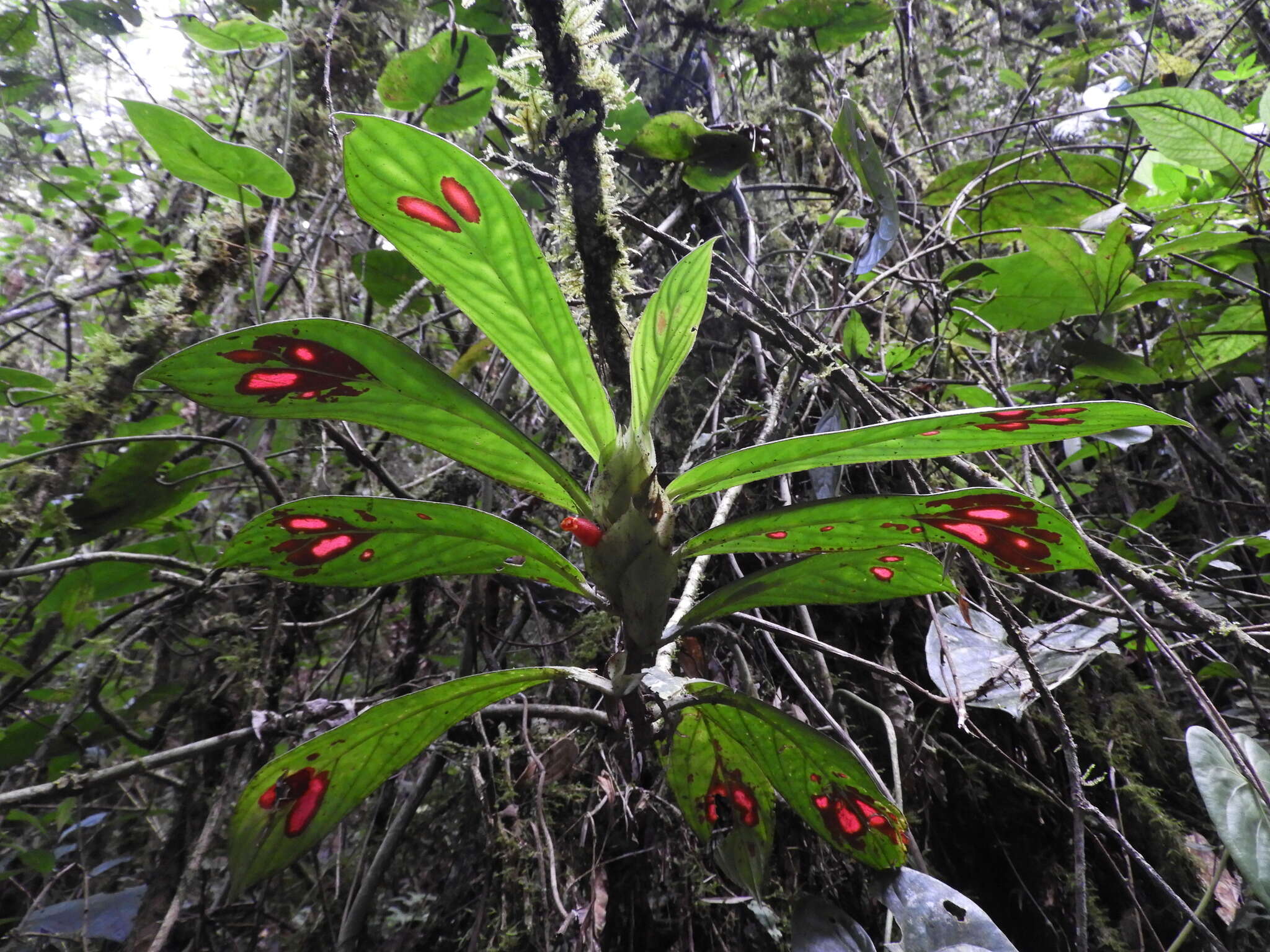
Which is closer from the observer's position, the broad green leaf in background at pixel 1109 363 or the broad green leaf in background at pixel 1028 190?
the broad green leaf in background at pixel 1109 363

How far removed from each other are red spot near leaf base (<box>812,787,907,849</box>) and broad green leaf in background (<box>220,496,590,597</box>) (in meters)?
0.34

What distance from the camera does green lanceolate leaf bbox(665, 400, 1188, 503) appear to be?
0.48 meters

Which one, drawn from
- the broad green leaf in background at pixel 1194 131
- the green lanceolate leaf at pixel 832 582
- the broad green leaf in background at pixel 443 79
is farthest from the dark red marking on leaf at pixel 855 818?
the broad green leaf in background at pixel 1194 131

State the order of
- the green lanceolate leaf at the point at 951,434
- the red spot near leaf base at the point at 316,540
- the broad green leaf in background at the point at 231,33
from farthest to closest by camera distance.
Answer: the broad green leaf in background at the point at 231,33 < the red spot near leaf base at the point at 316,540 < the green lanceolate leaf at the point at 951,434

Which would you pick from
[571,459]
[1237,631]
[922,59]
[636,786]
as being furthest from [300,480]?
[922,59]

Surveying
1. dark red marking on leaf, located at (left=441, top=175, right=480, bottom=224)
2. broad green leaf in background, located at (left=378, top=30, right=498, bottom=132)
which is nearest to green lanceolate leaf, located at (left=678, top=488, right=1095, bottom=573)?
dark red marking on leaf, located at (left=441, top=175, right=480, bottom=224)

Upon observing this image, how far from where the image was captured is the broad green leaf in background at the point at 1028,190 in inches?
58.8

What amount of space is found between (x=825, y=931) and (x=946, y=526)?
46 centimetres

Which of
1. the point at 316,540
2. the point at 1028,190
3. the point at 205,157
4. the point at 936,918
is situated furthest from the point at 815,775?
the point at 1028,190

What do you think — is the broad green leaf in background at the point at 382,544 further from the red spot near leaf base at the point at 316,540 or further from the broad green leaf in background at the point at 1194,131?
the broad green leaf in background at the point at 1194,131

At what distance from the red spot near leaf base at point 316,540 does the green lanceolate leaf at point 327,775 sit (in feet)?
0.50

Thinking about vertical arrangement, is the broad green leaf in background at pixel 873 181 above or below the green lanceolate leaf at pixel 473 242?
above

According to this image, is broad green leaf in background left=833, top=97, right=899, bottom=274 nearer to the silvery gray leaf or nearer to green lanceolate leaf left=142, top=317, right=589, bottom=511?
green lanceolate leaf left=142, top=317, right=589, bottom=511

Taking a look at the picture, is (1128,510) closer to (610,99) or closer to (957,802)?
(957,802)
